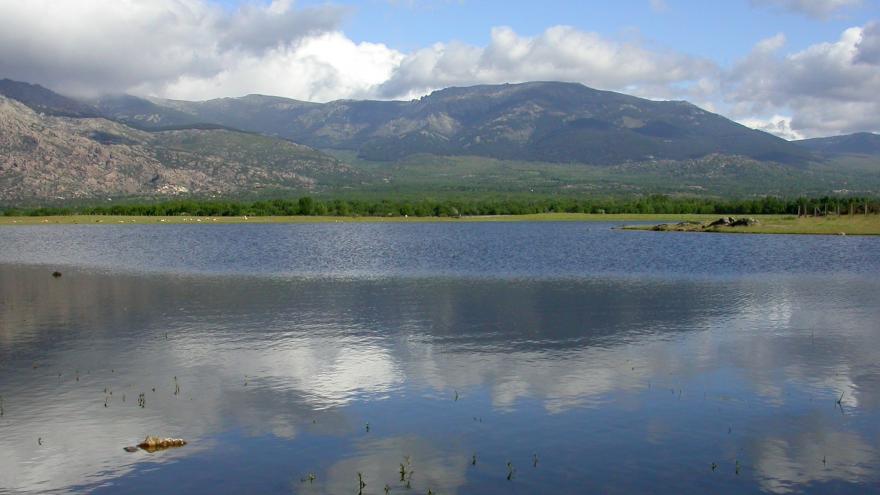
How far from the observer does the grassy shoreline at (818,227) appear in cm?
14052

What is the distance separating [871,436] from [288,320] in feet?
105

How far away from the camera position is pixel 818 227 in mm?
145500

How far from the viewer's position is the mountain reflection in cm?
2377

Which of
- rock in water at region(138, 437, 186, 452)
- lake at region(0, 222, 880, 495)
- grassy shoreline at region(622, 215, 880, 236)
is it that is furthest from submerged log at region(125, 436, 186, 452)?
grassy shoreline at region(622, 215, 880, 236)

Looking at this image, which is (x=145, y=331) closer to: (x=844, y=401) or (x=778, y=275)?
(x=844, y=401)

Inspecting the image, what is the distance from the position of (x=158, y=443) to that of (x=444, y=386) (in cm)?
1142

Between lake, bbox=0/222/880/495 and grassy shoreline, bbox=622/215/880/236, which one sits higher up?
grassy shoreline, bbox=622/215/880/236

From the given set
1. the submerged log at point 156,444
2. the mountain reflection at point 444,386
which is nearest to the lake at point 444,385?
the mountain reflection at point 444,386

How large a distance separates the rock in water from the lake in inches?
23.4

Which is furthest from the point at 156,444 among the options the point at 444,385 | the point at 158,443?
the point at 444,385

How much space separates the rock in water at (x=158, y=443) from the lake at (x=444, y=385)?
0.59m

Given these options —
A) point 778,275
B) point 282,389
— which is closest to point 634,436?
point 282,389

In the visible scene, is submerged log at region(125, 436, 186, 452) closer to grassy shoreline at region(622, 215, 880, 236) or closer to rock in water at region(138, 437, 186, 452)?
rock in water at region(138, 437, 186, 452)

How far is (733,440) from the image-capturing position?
83.9 ft
